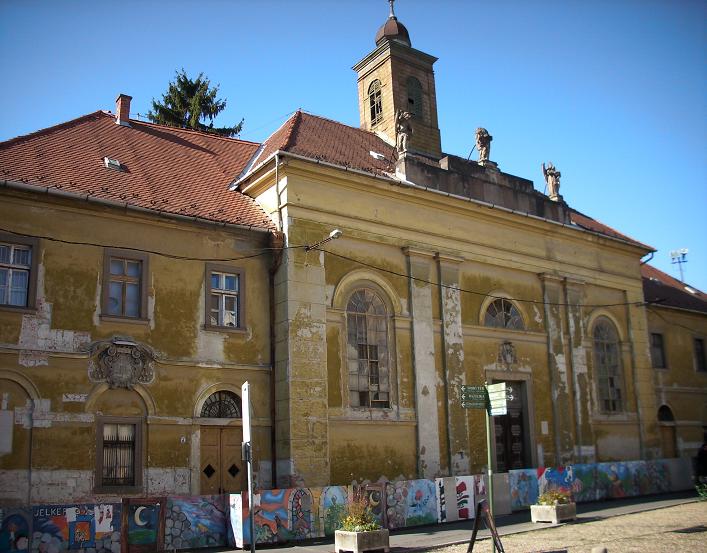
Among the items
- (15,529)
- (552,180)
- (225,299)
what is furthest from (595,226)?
(15,529)

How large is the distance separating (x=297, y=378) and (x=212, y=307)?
2.75m

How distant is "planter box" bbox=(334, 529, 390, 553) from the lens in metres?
14.0

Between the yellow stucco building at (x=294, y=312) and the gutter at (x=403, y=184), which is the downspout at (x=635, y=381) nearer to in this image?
the yellow stucco building at (x=294, y=312)

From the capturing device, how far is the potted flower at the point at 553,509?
17469mm

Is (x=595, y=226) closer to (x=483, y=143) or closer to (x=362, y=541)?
(x=483, y=143)

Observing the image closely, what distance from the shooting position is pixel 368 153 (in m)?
24.5

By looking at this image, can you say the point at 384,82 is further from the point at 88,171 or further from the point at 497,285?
the point at 88,171

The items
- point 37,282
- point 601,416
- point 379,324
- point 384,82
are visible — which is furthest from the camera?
point 384,82

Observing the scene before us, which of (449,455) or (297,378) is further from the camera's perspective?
(449,455)

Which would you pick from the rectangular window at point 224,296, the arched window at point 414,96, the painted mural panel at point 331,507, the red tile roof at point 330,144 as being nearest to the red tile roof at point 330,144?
the red tile roof at point 330,144

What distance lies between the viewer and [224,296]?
19.1 metres

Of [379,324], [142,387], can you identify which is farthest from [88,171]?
[379,324]

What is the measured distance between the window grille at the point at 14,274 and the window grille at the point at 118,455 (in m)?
3.34

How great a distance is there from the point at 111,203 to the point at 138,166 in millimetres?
3194
